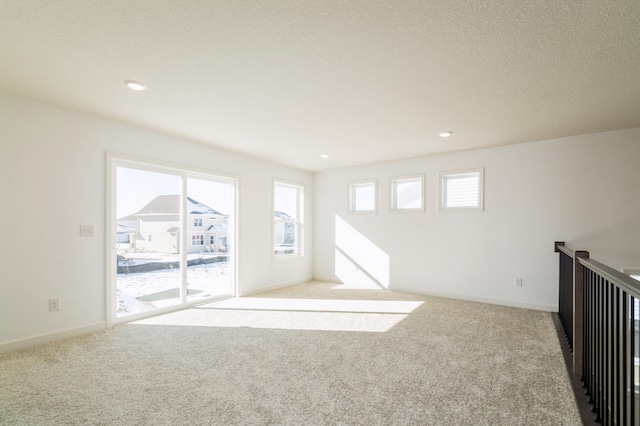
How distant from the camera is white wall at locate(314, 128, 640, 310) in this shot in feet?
Answer: 13.1

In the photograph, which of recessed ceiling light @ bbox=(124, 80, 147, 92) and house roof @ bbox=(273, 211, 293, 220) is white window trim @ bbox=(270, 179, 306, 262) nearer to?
house roof @ bbox=(273, 211, 293, 220)

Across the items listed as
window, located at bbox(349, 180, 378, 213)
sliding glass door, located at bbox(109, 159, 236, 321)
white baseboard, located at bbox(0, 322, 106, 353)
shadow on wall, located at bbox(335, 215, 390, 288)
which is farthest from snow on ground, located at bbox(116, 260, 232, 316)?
window, located at bbox(349, 180, 378, 213)

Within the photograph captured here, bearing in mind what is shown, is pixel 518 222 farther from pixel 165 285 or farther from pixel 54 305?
pixel 54 305

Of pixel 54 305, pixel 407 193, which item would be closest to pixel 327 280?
pixel 407 193

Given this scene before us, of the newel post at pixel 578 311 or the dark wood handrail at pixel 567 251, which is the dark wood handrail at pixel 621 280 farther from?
the dark wood handrail at pixel 567 251

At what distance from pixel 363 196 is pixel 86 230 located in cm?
452

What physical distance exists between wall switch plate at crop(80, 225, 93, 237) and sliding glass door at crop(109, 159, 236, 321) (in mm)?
234

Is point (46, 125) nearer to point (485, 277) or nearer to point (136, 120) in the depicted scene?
point (136, 120)

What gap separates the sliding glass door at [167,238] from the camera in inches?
153

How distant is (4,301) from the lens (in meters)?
2.96

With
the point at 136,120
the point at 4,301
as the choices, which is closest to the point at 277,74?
the point at 136,120

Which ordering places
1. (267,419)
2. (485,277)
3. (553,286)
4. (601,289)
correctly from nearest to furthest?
(601,289)
(267,419)
(553,286)
(485,277)

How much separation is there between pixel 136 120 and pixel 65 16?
6.44 ft

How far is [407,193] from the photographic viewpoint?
19.1 ft
